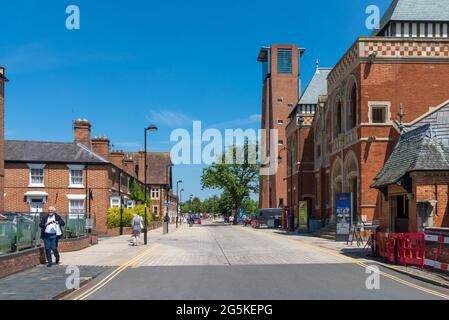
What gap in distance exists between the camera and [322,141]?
143 ft

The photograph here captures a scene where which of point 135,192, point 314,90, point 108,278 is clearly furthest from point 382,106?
point 135,192

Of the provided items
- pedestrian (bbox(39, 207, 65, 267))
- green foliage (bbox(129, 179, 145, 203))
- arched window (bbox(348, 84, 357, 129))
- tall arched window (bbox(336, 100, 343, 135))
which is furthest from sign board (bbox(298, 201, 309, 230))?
pedestrian (bbox(39, 207, 65, 267))

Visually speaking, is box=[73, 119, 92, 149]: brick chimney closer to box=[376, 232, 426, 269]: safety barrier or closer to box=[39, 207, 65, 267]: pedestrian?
box=[39, 207, 65, 267]: pedestrian

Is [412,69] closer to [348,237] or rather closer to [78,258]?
[348,237]

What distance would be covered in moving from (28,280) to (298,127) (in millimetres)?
40497

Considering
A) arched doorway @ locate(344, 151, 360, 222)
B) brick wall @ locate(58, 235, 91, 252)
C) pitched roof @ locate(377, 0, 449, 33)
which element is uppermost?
pitched roof @ locate(377, 0, 449, 33)

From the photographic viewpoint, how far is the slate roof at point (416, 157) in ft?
60.5

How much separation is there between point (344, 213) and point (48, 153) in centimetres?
2440

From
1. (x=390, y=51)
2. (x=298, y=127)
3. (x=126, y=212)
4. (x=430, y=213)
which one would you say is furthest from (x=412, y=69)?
(x=126, y=212)

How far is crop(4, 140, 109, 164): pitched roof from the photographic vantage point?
40.8m

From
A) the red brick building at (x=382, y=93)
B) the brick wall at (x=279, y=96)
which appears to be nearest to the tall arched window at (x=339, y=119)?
the red brick building at (x=382, y=93)

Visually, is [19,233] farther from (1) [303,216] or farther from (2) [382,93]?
(1) [303,216]

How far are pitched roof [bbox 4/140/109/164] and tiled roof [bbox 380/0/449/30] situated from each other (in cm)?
2310

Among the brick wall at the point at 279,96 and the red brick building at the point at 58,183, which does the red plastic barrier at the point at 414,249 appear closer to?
the red brick building at the point at 58,183
